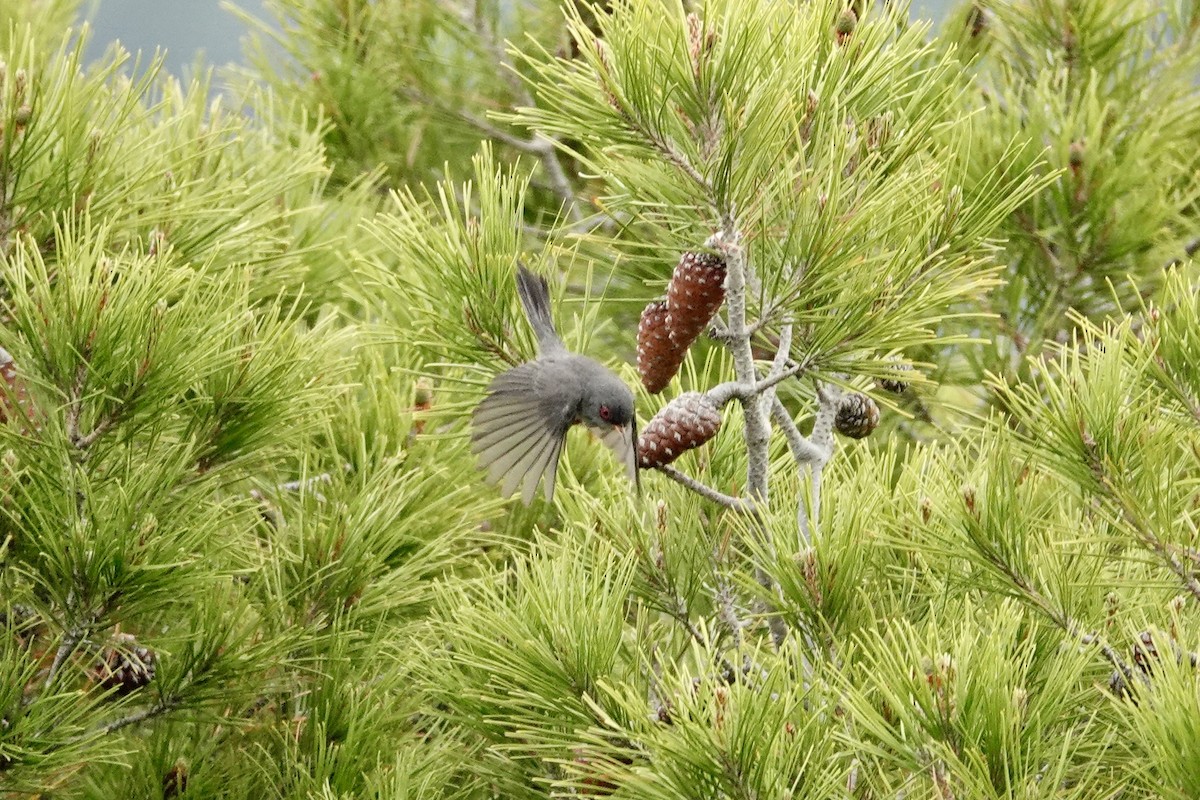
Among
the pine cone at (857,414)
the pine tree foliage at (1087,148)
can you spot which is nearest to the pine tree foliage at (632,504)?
the pine cone at (857,414)

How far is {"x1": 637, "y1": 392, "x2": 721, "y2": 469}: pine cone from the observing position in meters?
0.92

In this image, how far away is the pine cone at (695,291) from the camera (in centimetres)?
91

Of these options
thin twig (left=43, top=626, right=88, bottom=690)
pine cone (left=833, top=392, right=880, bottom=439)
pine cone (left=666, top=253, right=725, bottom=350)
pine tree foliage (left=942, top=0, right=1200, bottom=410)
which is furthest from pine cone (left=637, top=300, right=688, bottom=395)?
pine tree foliage (left=942, top=0, right=1200, bottom=410)

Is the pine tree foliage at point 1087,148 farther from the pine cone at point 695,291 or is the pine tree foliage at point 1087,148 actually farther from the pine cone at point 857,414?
the pine cone at point 695,291

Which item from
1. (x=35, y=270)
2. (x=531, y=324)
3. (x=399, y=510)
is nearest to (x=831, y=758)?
(x=531, y=324)

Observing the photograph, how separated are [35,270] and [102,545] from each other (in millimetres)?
216

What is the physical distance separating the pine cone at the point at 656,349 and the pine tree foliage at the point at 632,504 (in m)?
0.04

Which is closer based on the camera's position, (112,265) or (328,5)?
(112,265)

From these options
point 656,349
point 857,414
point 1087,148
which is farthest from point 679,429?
point 1087,148

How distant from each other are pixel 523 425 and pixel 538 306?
0.11 metres

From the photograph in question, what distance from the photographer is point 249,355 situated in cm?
113

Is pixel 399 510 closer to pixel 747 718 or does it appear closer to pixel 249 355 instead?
pixel 249 355

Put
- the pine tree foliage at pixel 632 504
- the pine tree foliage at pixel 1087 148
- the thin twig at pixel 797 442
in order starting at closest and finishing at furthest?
the pine tree foliage at pixel 632 504
the thin twig at pixel 797 442
the pine tree foliage at pixel 1087 148

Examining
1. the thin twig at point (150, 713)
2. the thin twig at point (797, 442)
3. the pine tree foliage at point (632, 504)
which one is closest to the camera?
the pine tree foliage at point (632, 504)
